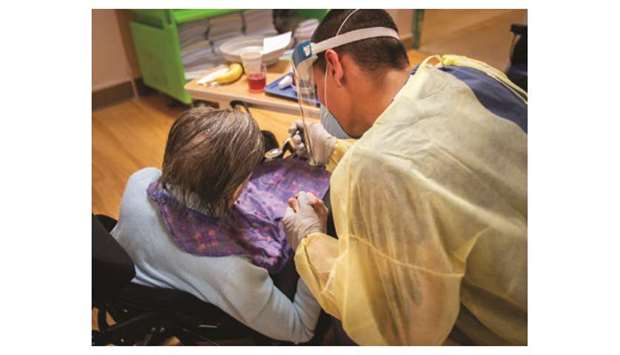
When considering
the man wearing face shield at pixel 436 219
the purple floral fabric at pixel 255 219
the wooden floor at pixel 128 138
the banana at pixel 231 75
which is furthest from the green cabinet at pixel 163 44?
the man wearing face shield at pixel 436 219

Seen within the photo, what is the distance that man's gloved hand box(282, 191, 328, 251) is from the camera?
3.71ft

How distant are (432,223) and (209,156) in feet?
1.74

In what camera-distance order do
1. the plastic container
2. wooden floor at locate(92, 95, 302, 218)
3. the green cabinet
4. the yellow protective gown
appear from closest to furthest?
the yellow protective gown < the plastic container < wooden floor at locate(92, 95, 302, 218) < the green cabinet

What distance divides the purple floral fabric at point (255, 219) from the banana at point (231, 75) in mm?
482

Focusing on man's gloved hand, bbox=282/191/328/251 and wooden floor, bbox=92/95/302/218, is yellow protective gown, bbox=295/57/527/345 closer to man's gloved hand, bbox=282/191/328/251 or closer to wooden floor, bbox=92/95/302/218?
man's gloved hand, bbox=282/191/328/251

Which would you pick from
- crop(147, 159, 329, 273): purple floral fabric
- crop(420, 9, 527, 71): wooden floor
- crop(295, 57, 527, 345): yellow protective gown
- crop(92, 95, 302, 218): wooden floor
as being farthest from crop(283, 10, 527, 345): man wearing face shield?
crop(420, 9, 527, 71): wooden floor

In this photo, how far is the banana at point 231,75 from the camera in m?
1.86

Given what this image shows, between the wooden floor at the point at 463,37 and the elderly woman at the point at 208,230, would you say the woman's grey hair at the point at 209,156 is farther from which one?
the wooden floor at the point at 463,37

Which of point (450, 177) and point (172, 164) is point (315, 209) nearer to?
point (172, 164)

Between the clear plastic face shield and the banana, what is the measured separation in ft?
2.29

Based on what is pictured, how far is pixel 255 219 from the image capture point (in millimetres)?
1237

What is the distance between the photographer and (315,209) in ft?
4.02

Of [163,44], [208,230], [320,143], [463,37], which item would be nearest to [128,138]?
[163,44]

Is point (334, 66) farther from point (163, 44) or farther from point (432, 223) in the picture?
point (163, 44)
